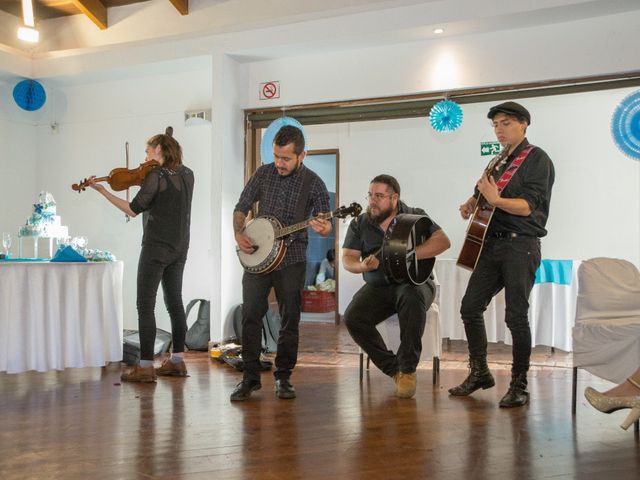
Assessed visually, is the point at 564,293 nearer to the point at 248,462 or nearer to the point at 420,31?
the point at 420,31

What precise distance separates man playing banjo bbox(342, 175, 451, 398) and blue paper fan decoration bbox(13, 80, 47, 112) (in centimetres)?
434

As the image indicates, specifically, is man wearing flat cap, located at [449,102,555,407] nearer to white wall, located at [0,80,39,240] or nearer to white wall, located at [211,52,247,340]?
white wall, located at [211,52,247,340]

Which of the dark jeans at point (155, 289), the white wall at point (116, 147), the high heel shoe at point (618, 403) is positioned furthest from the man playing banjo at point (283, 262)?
the white wall at point (116, 147)

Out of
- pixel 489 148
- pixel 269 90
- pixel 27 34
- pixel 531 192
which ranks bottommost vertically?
pixel 531 192

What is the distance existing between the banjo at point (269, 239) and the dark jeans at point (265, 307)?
10cm

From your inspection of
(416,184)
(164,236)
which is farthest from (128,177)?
(416,184)

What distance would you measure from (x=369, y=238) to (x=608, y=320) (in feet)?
4.18

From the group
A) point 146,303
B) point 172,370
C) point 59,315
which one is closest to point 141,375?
point 172,370

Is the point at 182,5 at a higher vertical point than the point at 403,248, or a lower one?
higher

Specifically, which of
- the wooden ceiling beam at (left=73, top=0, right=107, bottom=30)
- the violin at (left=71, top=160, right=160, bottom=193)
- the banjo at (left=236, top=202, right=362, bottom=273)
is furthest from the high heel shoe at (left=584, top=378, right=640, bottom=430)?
the wooden ceiling beam at (left=73, top=0, right=107, bottom=30)

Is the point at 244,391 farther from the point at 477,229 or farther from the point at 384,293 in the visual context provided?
the point at 477,229

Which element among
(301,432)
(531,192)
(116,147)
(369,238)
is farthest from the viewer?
(116,147)

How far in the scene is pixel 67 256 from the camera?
406 cm

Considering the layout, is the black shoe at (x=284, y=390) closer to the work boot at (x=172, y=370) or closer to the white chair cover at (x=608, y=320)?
the work boot at (x=172, y=370)
